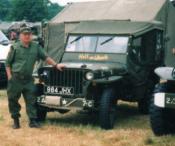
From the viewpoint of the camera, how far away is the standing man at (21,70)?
8.77m

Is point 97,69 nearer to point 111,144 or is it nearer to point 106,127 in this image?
point 106,127

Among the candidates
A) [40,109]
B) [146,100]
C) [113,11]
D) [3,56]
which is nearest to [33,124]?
[40,109]

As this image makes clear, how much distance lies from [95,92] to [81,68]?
0.46 meters

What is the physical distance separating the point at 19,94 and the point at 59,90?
0.67 m

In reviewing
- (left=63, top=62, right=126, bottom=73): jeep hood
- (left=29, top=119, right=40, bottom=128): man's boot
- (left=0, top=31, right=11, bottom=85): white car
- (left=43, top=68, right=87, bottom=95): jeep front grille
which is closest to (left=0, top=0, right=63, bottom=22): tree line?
(left=0, top=31, right=11, bottom=85): white car

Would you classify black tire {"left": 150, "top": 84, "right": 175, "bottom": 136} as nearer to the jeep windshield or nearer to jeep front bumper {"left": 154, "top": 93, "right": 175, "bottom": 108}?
jeep front bumper {"left": 154, "top": 93, "right": 175, "bottom": 108}

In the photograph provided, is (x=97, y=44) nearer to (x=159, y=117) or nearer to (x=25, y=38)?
(x=25, y=38)

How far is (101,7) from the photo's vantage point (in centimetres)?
1611

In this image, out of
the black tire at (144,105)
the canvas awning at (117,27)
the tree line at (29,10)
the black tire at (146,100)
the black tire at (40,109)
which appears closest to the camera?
the black tire at (40,109)

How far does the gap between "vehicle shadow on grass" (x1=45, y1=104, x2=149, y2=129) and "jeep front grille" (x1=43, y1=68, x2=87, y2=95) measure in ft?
2.31

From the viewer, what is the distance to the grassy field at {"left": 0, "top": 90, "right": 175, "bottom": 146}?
25.7 feet

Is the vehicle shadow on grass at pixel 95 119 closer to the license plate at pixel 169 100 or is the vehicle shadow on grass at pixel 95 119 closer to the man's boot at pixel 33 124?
the man's boot at pixel 33 124

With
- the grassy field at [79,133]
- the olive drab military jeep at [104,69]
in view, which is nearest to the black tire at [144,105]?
the olive drab military jeep at [104,69]

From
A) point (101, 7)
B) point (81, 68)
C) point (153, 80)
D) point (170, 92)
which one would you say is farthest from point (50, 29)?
point (170, 92)
